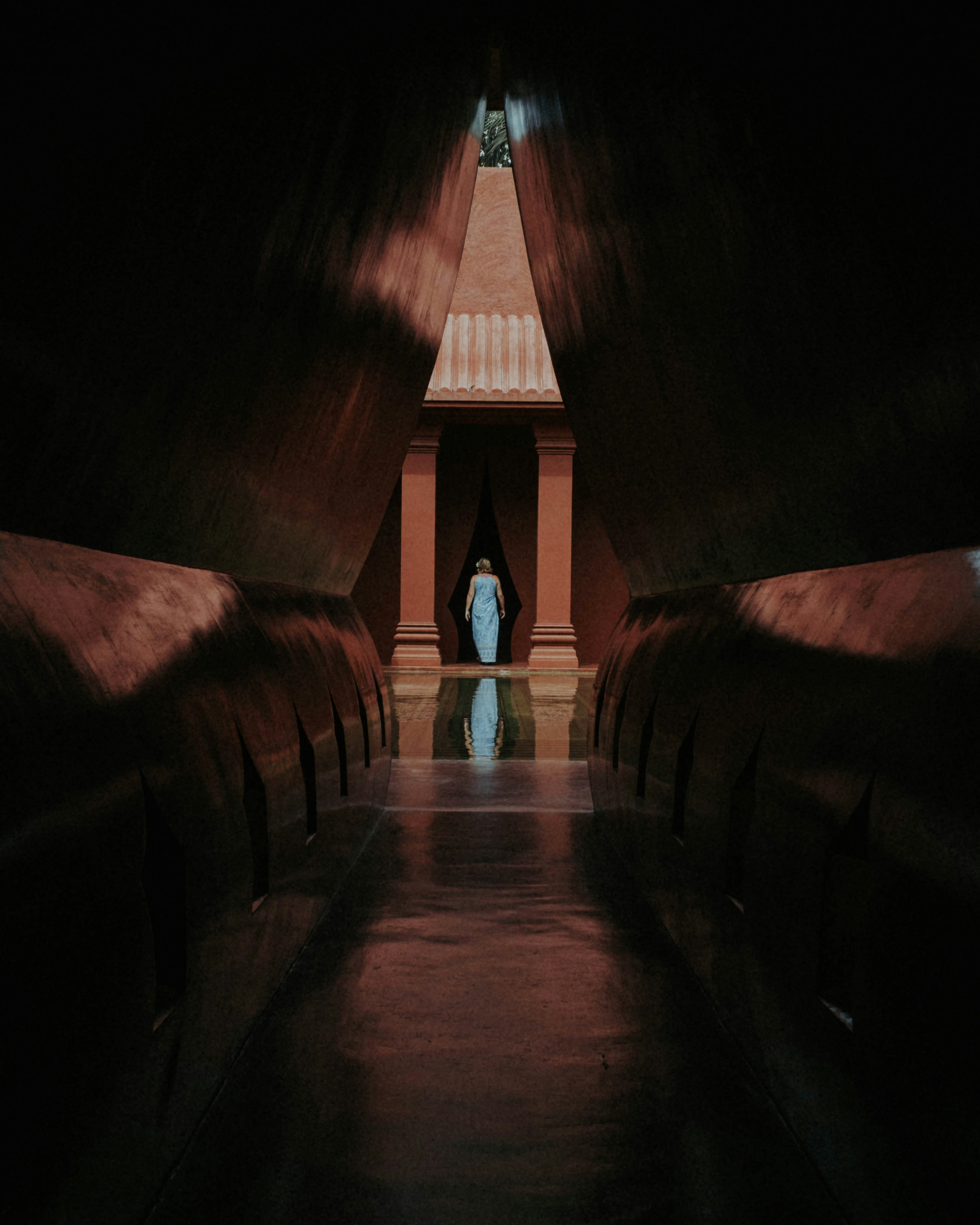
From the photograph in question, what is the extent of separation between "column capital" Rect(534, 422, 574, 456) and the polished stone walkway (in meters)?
8.26

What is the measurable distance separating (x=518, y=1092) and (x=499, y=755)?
2.35 metres

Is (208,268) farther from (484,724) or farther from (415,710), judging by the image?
(415,710)

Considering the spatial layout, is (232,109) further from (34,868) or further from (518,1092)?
(518,1092)

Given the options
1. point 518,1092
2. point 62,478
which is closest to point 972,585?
point 518,1092

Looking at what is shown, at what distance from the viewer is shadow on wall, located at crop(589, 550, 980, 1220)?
56 cm

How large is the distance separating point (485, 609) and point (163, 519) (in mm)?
9431

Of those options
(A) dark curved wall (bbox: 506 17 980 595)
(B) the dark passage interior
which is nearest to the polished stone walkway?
(B) the dark passage interior

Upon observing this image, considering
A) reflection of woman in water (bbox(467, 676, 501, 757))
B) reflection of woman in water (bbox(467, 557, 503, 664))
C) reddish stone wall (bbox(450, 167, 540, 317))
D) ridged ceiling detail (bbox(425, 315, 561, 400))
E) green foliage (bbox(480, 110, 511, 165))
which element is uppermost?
green foliage (bbox(480, 110, 511, 165))

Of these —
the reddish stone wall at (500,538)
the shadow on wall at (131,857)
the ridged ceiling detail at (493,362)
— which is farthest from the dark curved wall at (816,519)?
the reddish stone wall at (500,538)

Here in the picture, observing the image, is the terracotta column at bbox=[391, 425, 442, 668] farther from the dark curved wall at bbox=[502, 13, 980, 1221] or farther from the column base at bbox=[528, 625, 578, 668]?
the dark curved wall at bbox=[502, 13, 980, 1221]

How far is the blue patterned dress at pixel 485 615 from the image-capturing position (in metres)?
10.5

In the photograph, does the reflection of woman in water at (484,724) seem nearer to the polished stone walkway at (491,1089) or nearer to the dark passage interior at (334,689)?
the dark passage interior at (334,689)

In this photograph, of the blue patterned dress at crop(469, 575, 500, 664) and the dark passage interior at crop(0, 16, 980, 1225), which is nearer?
the dark passage interior at crop(0, 16, 980, 1225)

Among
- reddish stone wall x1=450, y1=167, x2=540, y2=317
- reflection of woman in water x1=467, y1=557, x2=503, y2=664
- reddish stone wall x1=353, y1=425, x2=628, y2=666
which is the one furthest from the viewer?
reddish stone wall x1=353, y1=425, x2=628, y2=666
